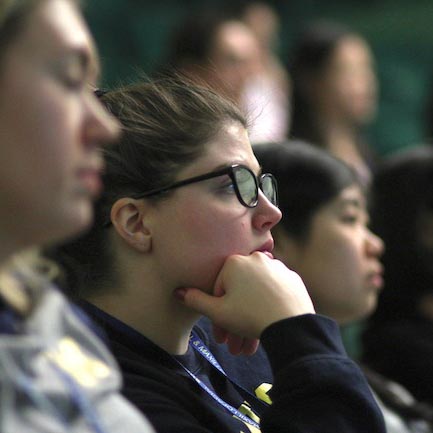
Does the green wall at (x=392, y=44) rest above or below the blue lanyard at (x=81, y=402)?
below

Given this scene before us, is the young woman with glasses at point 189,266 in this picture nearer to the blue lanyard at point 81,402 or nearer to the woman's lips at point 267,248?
the woman's lips at point 267,248

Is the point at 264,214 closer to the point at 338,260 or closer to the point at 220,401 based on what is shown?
the point at 220,401

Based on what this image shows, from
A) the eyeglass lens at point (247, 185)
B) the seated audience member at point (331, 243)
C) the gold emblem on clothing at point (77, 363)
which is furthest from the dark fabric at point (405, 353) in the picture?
the gold emblem on clothing at point (77, 363)

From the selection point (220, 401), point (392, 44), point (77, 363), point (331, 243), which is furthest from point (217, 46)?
point (77, 363)

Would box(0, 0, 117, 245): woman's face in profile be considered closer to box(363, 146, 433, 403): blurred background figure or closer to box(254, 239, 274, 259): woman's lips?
box(254, 239, 274, 259): woman's lips

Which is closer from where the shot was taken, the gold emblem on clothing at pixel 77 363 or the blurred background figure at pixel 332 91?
the gold emblem on clothing at pixel 77 363

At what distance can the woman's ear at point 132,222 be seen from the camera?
2053 millimetres

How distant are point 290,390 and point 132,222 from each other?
1.54ft

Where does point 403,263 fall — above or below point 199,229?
below

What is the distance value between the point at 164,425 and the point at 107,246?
43cm

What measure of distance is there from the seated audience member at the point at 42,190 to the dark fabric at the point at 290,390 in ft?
1.35

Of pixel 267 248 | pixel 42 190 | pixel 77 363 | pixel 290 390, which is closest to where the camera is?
pixel 42 190

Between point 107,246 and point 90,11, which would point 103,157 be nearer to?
point 107,246

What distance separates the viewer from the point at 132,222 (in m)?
2.06
